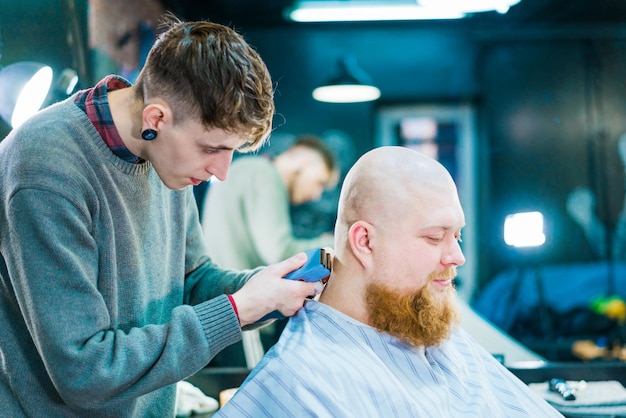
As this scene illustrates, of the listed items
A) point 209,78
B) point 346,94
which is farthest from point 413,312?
point 346,94

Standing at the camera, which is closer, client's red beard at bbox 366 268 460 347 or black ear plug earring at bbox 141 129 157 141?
black ear plug earring at bbox 141 129 157 141

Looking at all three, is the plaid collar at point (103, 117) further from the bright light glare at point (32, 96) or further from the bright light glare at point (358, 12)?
the bright light glare at point (358, 12)

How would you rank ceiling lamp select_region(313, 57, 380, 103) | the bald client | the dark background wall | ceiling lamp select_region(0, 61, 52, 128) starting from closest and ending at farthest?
the bald client < ceiling lamp select_region(0, 61, 52, 128) < ceiling lamp select_region(313, 57, 380, 103) < the dark background wall

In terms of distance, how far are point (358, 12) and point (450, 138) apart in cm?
130

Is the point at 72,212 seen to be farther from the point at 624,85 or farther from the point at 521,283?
the point at 624,85

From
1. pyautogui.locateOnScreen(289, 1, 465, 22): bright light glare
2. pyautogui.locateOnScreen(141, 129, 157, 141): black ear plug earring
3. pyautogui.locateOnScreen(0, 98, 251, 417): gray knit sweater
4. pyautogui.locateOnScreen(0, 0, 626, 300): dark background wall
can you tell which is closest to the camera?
pyautogui.locateOnScreen(0, 98, 251, 417): gray knit sweater

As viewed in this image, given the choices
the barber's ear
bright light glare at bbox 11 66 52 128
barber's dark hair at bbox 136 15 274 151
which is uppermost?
bright light glare at bbox 11 66 52 128

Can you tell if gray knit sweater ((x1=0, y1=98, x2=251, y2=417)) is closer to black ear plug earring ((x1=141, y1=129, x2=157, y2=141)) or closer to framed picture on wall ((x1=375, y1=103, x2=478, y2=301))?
black ear plug earring ((x1=141, y1=129, x2=157, y2=141))

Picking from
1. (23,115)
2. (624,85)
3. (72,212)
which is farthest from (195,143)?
(624,85)

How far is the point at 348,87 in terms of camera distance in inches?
198

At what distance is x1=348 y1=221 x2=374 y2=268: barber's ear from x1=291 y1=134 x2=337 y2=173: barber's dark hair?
3.75m

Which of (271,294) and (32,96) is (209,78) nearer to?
(271,294)

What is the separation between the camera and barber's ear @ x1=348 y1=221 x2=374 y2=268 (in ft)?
A: 5.23

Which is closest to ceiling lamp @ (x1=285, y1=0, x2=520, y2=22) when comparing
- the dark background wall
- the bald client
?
the dark background wall
